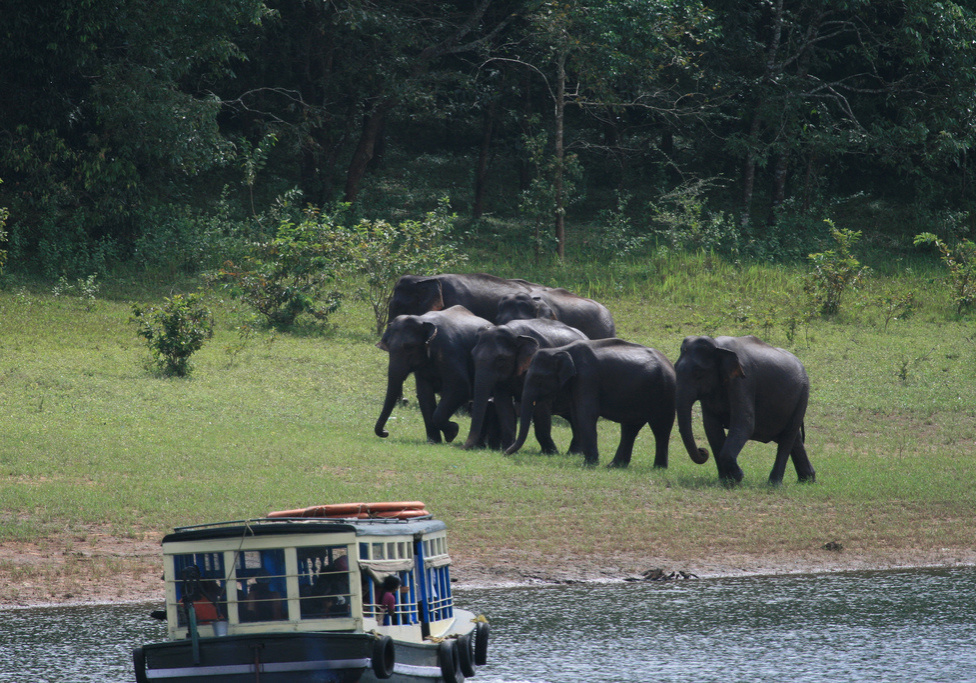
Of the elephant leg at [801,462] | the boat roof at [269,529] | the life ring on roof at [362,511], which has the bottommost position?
the elephant leg at [801,462]

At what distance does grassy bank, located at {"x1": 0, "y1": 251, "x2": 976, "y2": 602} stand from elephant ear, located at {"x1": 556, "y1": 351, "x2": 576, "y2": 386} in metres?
1.06

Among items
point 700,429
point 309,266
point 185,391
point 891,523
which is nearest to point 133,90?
point 309,266

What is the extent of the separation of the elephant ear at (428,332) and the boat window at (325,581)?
1002 cm

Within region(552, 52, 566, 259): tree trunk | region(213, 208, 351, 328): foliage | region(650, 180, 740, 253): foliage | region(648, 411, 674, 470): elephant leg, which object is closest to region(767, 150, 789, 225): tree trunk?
region(650, 180, 740, 253): foliage

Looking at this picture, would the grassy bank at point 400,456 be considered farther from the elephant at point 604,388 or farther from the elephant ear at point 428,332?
the elephant ear at point 428,332

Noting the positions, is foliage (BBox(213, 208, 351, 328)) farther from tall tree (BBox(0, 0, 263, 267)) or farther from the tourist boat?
the tourist boat

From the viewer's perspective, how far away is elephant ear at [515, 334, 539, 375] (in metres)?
18.2

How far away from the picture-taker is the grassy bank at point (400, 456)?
1422 cm

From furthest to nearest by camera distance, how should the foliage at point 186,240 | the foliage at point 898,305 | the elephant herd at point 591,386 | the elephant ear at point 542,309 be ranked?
1. the foliage at point 186,240
2. the foliage at point 898,305
3. the elephant ear at point 542,309
4. the elephant herd at point 591,386

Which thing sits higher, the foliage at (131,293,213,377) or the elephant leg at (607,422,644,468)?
the foliage at (131,293,213,377)

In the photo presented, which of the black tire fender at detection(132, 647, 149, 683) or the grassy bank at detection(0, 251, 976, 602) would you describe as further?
the grassy bank at detection(0, 251, 976, 602)

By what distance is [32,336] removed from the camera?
75.6ft

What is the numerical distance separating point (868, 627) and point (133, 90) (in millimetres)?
21251

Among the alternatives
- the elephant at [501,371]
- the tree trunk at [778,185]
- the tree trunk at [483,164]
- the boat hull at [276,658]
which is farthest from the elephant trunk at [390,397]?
the tree trunk at [778,185]
